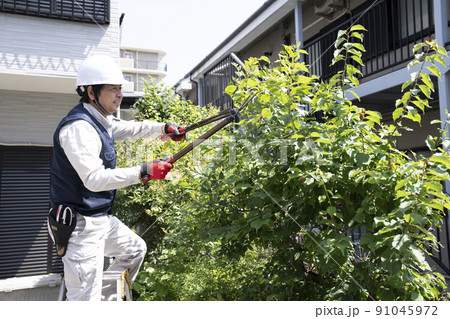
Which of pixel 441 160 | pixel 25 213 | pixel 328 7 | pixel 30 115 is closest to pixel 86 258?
pixel 441 160

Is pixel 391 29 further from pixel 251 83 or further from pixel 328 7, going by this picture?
pixel 251 83

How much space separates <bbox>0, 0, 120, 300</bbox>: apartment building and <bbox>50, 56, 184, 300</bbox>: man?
352 cm

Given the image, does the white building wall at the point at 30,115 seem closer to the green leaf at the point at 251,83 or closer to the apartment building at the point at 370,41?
the apartment building at the point at 370,41

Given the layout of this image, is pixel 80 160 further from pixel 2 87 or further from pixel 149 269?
pixel 2 87

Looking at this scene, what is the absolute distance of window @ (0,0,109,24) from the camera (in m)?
5.95

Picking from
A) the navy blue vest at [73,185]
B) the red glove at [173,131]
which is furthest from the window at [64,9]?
the navy blue vest at [73,185]

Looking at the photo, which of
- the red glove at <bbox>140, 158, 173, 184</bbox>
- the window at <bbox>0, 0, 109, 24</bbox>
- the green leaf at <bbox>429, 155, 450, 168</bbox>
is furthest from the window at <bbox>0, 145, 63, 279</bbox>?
the green leaf at <bbox>429, 155, 450, 168</bbox>

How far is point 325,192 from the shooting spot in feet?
7.72

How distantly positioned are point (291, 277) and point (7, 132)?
5.76 m

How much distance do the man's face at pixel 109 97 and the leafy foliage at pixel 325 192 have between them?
0.82 m

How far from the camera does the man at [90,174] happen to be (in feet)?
8.60

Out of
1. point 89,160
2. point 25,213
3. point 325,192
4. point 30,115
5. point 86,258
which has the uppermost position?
point 30,115

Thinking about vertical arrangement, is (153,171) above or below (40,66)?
below

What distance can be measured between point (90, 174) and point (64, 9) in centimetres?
484
